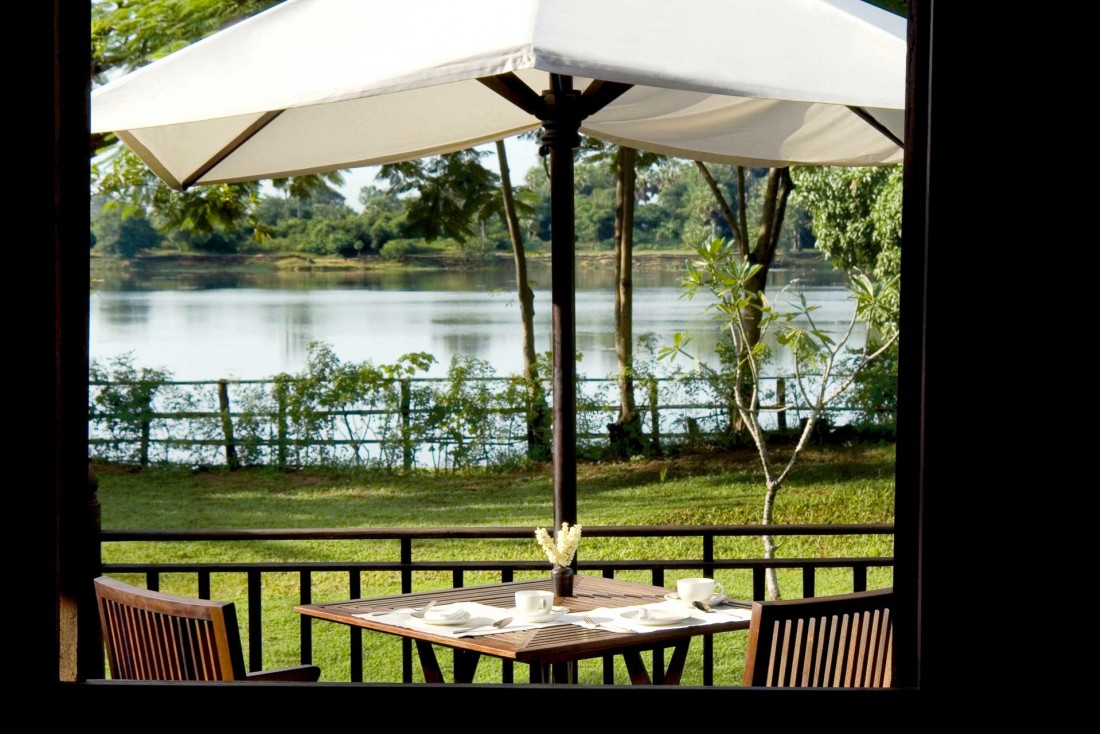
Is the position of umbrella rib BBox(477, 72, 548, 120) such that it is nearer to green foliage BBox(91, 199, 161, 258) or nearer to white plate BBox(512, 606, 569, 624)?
white plate BBox(512, 606, 569, 624)

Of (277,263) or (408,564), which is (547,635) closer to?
(408,564)

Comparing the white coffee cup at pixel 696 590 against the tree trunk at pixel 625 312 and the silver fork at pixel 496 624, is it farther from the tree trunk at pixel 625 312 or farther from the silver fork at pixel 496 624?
the tree trunk at pixel 625 312

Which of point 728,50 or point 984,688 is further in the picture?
point 728,50

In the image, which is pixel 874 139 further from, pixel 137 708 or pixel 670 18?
pixel 137 708

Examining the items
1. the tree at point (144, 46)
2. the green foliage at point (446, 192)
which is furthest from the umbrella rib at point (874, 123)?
the green foliage at point (446, 192)

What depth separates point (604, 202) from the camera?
18797 mm

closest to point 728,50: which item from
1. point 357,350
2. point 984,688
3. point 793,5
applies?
point 793,5

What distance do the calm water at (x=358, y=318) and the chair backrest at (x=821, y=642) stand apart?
429 inches

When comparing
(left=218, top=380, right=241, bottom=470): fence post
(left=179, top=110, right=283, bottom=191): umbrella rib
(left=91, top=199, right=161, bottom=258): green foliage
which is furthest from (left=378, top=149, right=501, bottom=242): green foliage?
(left=91, top=199, right=161, bottom=258): green foliage

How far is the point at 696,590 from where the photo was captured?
9.06ft

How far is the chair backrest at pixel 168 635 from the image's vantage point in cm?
220

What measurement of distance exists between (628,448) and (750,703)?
12.0 metres

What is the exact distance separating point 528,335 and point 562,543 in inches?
413

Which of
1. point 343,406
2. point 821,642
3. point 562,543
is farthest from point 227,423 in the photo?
point 821,642
